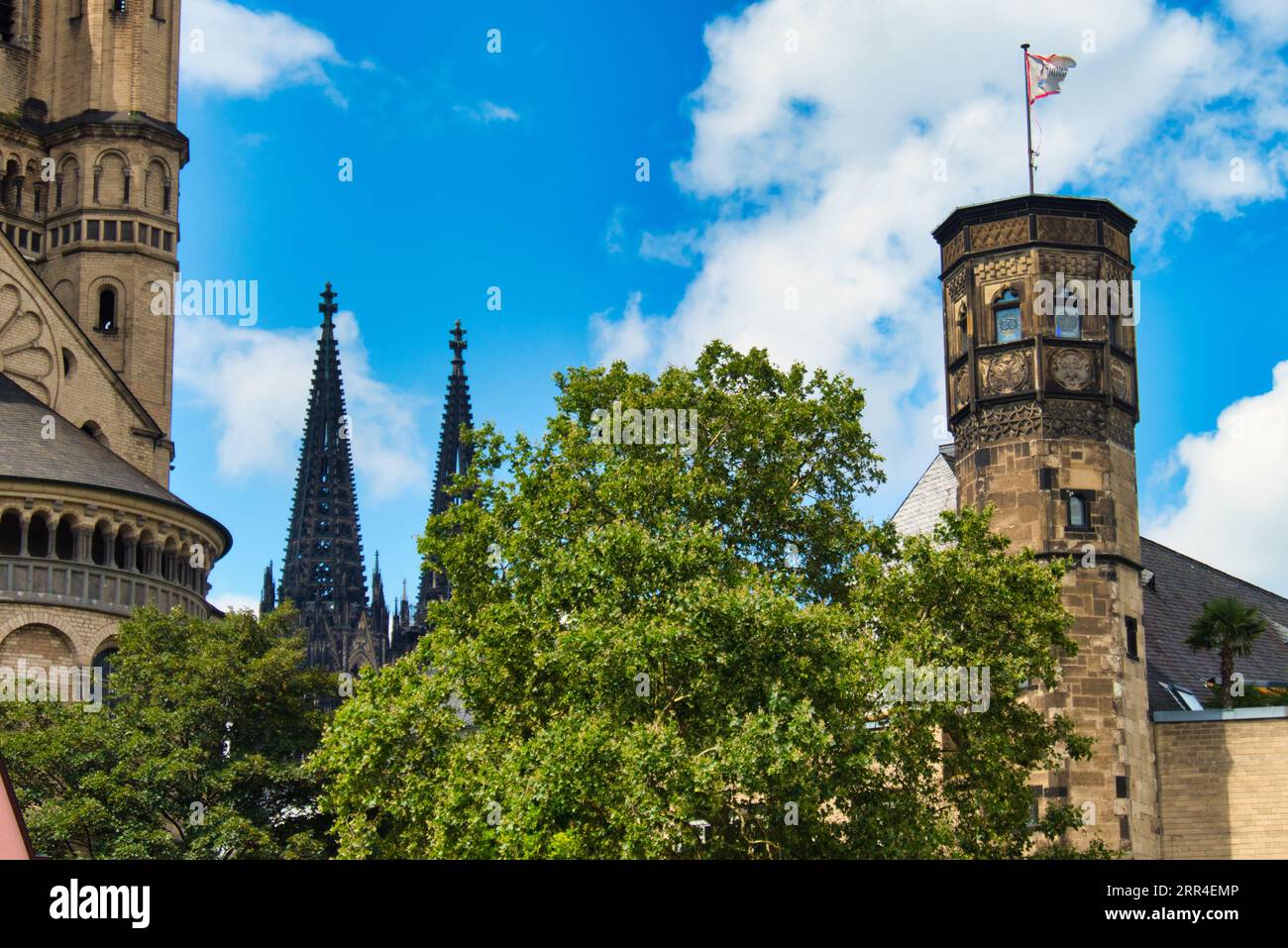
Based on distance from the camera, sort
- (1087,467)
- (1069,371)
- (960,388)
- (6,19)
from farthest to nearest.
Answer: (6,19)
(960,388)
(1069,371)
(1087,467)

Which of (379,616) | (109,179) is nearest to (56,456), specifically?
(109,179)

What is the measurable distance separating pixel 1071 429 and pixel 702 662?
51.9 feet

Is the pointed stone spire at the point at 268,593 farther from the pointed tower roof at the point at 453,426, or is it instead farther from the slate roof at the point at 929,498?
the slate roof at the point at 929,498

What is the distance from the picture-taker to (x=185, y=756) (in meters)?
47.6

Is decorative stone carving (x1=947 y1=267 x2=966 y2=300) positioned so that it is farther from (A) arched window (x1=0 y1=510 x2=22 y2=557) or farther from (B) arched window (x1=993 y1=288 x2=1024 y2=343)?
(A) arched window (x1=0 y1=510 x2=22 y2=557)

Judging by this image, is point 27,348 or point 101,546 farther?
point 27,348

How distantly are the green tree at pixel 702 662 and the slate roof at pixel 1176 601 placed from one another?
17375 millimetres

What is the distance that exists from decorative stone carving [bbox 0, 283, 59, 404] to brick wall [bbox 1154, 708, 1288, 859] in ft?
132

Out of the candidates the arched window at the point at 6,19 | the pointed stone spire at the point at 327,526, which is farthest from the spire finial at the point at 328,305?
the arched window at the point at 6,19

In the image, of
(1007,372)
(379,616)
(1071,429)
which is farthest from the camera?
(379,616)

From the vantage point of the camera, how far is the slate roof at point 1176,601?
59.3 m

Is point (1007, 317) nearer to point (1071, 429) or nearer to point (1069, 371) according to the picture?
point (1069, 371)

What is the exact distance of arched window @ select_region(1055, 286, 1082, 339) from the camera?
160 feet

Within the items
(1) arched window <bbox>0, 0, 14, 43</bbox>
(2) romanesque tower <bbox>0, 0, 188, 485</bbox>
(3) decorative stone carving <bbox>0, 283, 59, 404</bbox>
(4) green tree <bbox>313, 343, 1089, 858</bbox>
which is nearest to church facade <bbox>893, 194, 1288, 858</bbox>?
(4) green tree <bbox>313, 343, 1089, 858</bbox>
